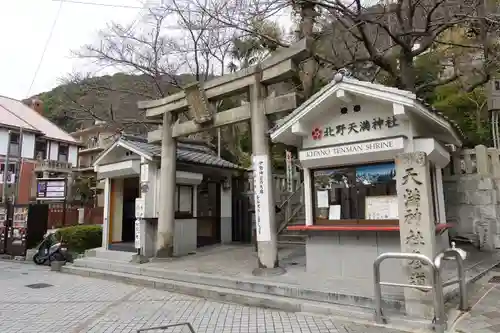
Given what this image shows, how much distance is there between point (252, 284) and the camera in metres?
7.46

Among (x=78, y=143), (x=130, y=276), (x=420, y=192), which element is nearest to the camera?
(x=420, y=192)

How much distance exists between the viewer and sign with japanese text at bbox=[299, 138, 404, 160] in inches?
269

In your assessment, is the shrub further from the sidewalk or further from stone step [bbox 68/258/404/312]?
the sidewalk

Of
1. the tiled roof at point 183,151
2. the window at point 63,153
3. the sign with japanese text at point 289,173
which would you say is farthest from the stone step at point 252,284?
the window at point 63,153

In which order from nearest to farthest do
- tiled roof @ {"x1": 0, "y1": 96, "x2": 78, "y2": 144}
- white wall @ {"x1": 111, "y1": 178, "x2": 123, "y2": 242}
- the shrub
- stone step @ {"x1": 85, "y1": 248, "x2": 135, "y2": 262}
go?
stone step @ {"x1": 85, "y1": 248, "x2": 135, "y2": 262}
white wall @ {"x1": 111, "y1": 178, "x2": 123, "y2": 242}
the shrub
tiled roof @ {"x1": 0, "y1": 96, "x2": 78, "y2": 144}

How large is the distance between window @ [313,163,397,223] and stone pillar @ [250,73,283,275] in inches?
42.1

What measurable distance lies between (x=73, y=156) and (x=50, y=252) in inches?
1108

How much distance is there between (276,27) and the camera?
15875 millimetres

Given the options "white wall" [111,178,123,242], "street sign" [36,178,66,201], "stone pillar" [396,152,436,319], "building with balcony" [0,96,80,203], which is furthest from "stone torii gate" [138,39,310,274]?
"building with balcony" [0,96,80,203]

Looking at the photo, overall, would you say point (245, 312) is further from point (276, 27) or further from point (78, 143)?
point (78, 143)

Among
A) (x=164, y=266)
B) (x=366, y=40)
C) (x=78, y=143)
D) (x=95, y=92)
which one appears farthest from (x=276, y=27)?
(x=78, y=143)

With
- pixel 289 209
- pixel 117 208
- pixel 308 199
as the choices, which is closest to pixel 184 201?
pixel 117 208

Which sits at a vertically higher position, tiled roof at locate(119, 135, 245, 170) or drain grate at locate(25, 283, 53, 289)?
tiled roof at locate(119, 135, 245, 170)

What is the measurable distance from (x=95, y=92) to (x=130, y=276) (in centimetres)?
1244
